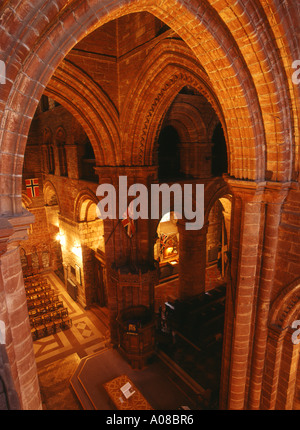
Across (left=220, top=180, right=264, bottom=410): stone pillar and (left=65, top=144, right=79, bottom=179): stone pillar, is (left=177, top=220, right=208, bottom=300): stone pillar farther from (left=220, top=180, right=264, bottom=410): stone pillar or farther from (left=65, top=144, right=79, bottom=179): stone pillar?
(left=220, top=180, right=264, bottom=410): stone pillar

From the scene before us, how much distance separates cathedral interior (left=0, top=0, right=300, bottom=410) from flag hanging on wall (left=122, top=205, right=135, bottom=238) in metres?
0.04

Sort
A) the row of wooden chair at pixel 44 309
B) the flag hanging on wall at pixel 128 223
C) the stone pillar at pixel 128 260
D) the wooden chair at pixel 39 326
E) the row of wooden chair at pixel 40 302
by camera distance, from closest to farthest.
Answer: the flag hanging on wall at pixel 128 223 < the stone pillar at pixel 128 260 < the wooden chair at pixel 39 326 < the row of wooden chair at pixel 44 309 < the row of wooden chair at pixel 40 302

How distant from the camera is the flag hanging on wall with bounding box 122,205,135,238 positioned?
7.59m

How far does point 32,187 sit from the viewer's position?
13797 mm

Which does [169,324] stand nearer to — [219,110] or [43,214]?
[219,110]

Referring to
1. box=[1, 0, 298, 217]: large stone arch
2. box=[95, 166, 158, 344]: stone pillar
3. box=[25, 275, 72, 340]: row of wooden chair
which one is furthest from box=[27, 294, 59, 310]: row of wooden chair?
box=[1, 0, 298, 217]: large stone arch

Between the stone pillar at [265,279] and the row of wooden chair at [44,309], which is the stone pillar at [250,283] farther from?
the row of wooden chair at [44,309]

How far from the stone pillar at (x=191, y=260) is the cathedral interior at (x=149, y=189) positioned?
0.18 feet

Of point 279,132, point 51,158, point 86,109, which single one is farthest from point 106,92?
point 51,158

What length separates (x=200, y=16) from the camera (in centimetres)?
363

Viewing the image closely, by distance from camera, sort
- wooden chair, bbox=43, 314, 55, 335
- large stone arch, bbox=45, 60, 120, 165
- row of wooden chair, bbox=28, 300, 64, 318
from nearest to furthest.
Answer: large stone arch, bbox=45, 60, 120, 165 < wooden chair, bbox=43, 314, 55, 335 < row of wooden chair, bbox=28, 300, 64, 318

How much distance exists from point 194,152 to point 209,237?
21.6 ft

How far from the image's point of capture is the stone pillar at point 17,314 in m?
2.51

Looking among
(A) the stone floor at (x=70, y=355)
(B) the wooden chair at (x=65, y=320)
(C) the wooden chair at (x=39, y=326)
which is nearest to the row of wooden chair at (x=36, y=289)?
(A) the stone floor at (x=70, y=355)
